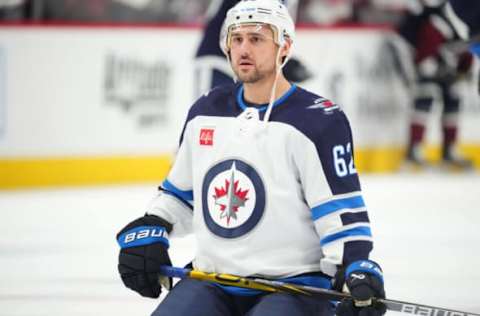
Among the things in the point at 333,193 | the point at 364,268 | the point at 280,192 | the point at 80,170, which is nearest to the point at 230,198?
the point at 280,192

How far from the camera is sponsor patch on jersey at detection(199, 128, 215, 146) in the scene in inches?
93.9

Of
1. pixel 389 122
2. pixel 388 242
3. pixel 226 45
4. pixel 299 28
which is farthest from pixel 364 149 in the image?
pixel 226 45

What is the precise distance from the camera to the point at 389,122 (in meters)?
7.12

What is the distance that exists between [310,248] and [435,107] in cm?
506

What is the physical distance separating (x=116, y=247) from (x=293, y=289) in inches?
87.3

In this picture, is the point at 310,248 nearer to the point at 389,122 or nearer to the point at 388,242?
the point at 388,242

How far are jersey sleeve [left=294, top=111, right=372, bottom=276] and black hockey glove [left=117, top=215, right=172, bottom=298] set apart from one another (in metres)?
0.39

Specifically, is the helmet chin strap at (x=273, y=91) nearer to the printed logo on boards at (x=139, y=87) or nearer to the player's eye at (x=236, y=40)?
the player's eye at (x=236, y=40)

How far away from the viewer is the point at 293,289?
223 centimetres

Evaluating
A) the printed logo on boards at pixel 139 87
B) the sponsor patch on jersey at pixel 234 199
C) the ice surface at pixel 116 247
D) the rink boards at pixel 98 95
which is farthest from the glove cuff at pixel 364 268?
the printed logo on boards at pixel 139 87

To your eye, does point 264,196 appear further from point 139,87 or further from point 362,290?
point 139,87

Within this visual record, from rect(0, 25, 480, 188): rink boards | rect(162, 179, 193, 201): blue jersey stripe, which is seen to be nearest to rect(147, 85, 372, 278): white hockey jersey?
rect(162, 179, 193, 201): blue jersey stripe

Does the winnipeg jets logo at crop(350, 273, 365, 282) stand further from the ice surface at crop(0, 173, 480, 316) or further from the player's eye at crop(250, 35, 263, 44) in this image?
the ice surface at crop(0, 173, 480, 316)

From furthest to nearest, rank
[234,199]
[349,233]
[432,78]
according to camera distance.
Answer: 1. [432,78]
2. [234,199]
3. [349,233]
